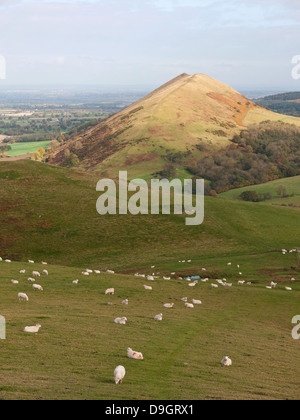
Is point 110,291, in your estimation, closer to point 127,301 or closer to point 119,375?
point 127,301

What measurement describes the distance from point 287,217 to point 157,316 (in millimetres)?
50392

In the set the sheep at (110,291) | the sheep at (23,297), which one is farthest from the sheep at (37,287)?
the sheep at (110,291)

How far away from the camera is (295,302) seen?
35.9 metres

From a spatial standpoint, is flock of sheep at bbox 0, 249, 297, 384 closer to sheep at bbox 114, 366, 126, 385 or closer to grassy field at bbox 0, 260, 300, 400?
sheep at bbox 114, 366, 126, 385

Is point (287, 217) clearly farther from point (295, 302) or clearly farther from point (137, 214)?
point (295, 302)

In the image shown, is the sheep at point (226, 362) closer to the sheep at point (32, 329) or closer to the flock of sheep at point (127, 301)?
the flock of sheep at point (127, 301)

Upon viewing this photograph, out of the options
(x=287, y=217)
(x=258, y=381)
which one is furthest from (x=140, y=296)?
(x=287, y=217)

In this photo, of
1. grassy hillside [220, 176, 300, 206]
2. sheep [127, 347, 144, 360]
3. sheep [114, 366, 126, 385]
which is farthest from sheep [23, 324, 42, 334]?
grassy hillside [220, 176, 300, 206]

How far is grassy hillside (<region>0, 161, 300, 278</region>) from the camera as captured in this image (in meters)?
56.3

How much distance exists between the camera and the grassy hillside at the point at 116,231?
5631cm

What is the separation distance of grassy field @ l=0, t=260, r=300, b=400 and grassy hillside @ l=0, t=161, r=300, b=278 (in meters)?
18.2

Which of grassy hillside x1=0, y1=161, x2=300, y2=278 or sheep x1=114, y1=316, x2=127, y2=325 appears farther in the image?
grassy hillside x1=0, y1=161, x2=300, y2=278

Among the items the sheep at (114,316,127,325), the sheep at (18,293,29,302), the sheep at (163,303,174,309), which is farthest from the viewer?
the sheep at (163,303,174,309)

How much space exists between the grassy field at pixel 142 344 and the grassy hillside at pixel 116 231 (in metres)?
18.2
